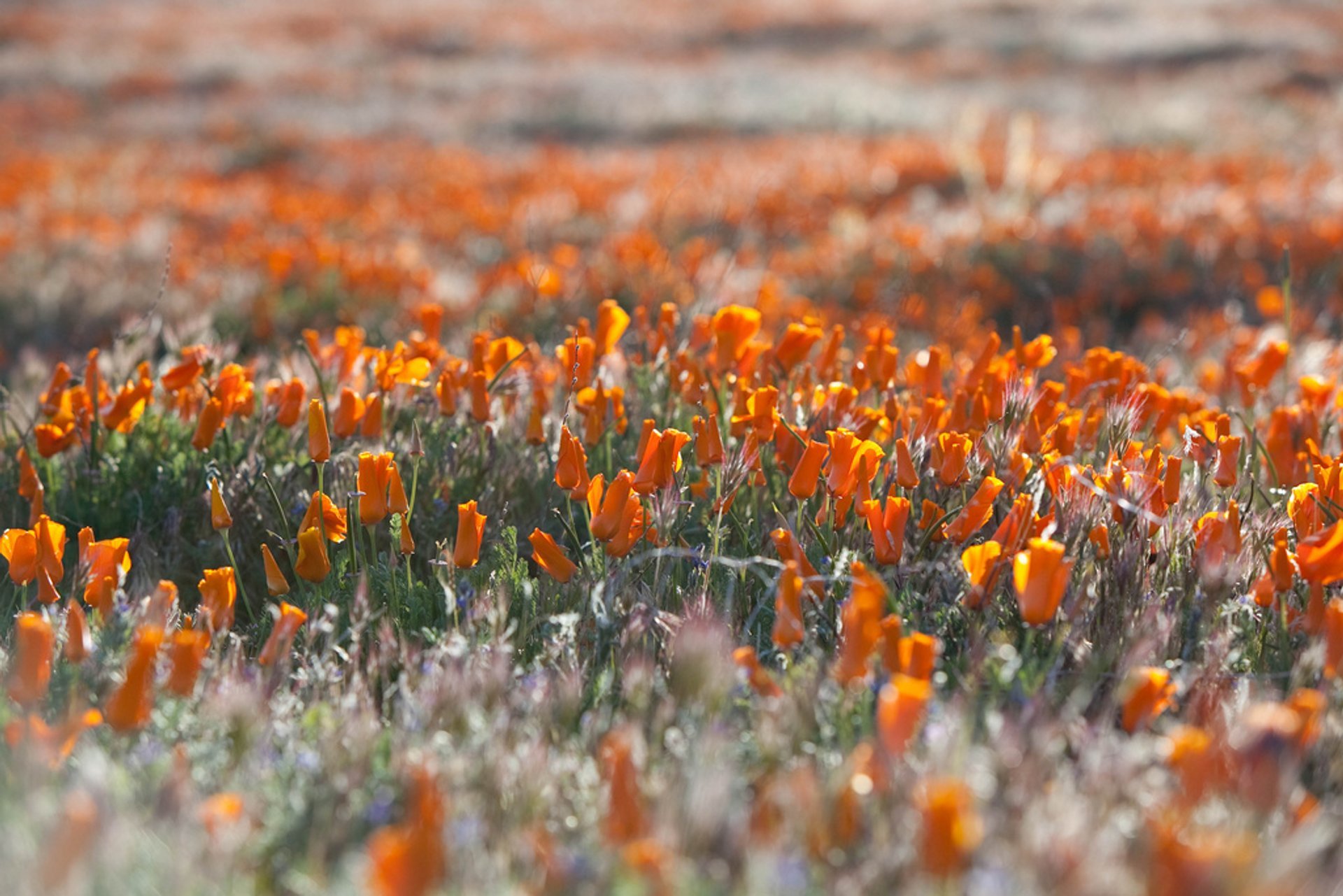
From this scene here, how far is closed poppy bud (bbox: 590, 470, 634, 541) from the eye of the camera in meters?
1.85

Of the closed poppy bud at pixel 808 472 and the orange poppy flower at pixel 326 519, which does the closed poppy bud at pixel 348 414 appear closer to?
the orange poppy flower at pixel 326 519

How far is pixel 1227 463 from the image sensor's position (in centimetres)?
211

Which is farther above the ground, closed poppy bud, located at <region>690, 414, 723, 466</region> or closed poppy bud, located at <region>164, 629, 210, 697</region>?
closed poppy bud, located at <region>690, 414, 723, 466</region>

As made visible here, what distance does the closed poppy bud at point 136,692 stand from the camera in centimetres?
143

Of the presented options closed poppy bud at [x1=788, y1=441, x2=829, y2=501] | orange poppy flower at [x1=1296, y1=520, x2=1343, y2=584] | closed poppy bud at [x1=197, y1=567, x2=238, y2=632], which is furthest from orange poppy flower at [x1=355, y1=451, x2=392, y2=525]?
orange poppy flower at [x1=1296, y1=520, x2=1343, y2=584]

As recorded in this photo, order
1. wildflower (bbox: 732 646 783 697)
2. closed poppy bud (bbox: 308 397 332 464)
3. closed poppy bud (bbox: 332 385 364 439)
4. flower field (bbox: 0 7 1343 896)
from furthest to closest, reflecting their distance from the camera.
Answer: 1. closed poppy bud (bbox: 332 385 364 439)
2. closed poppy bud (bbox: 308 397 332 464)
3. wildflower (bbox: 732 646 783 697)
4. flower field (bbox: 0 7 1343 896)

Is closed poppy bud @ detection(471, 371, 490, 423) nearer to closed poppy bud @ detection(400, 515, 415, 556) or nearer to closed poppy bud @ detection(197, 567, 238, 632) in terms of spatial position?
closed poppy bud @ detection(400, 515, 415, 556)

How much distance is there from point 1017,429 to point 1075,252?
440cm

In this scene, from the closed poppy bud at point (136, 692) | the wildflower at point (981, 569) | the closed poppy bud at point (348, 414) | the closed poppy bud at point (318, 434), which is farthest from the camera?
the closed poppy bud at point (348, 414)

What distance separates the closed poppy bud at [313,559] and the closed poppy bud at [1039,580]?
1087 mm

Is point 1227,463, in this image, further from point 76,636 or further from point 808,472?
point 76,636

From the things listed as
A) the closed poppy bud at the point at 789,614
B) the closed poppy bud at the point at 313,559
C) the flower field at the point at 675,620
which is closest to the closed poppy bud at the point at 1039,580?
the flower field at the point at 675,620

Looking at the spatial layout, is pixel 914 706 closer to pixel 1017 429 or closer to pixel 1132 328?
pixel 1017 429

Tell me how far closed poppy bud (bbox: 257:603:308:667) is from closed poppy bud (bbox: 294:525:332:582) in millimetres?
208
